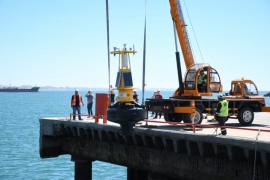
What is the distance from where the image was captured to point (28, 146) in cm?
4088

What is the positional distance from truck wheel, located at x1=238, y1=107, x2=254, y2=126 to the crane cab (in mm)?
1498

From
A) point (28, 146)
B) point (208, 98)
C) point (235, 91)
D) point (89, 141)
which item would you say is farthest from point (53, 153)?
point (28, 146)

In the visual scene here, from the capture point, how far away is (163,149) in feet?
52.2

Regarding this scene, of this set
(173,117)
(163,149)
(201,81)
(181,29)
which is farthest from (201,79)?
(163,149)

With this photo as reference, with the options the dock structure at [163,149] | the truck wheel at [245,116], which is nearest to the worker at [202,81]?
the truck wheel at [245,116]

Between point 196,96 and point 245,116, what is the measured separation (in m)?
2.66

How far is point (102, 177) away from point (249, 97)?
1293 cm

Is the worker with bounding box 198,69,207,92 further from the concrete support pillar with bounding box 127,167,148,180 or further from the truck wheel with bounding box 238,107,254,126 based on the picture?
the concrete support pillar with bounding box 127,167,148,180

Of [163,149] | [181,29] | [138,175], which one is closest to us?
[163,149]

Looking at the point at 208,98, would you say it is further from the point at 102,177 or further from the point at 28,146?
the point at 28,146

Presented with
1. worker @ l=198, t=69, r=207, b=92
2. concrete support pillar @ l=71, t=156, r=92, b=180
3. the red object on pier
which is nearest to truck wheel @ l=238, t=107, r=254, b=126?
worker @ l=198, t=69, r=207, b=92

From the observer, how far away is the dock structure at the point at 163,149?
42.8ft

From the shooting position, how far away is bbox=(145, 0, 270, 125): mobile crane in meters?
19.0

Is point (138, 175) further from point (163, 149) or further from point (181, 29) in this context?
point (181, 29)
